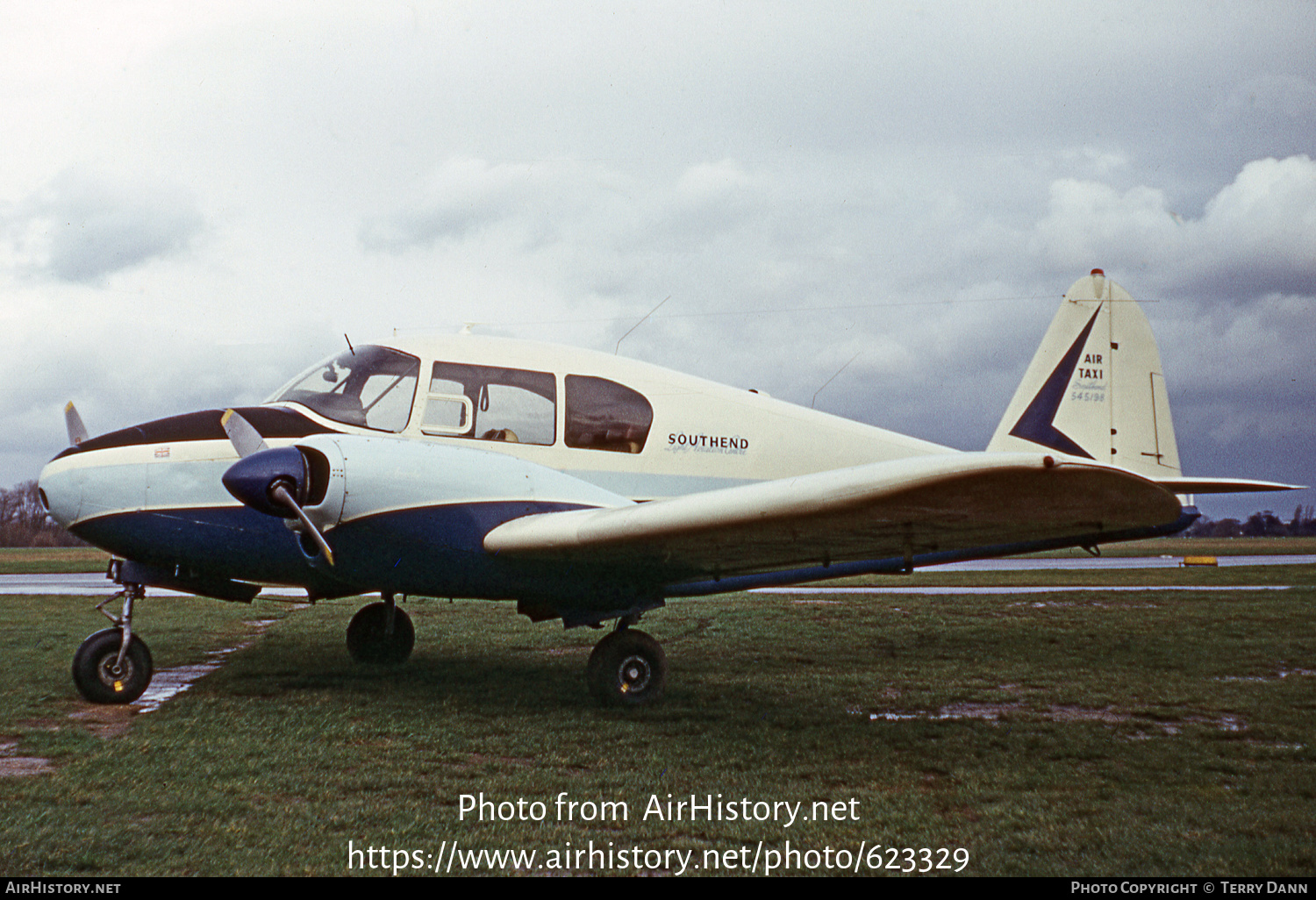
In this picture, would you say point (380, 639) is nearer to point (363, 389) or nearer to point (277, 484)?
point (363, 389)

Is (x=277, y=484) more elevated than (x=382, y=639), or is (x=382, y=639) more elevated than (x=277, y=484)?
(x=277, y=484)

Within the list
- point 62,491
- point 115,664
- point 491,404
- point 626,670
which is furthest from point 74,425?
point 626,670

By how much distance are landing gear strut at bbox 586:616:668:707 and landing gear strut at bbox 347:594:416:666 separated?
3074mm

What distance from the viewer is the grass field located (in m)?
3.95

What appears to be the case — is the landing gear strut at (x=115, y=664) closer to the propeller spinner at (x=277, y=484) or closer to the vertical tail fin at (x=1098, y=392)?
the propeller spinner at (x=277, y=484)

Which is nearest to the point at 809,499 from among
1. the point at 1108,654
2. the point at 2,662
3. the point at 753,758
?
the point at 753,758

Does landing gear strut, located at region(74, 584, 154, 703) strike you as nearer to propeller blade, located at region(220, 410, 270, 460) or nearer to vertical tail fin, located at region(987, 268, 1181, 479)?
propeller blade, located at region(220, 410, 270, 460)

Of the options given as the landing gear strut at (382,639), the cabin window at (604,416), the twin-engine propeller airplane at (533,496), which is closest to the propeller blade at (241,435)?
the twin-engine propeller airplane at (533,496)

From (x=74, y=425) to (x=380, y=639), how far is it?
357 cm

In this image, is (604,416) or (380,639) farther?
(380,639)

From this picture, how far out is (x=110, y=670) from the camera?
698 centimetres

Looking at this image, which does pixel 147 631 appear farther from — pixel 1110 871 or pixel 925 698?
pixel 1110 871

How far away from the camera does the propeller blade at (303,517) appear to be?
19.4 ft

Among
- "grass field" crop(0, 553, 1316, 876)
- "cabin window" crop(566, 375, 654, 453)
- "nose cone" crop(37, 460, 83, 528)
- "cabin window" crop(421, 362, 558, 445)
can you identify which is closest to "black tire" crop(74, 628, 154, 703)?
"grass field" crop(0, 553, 1316, 876)
